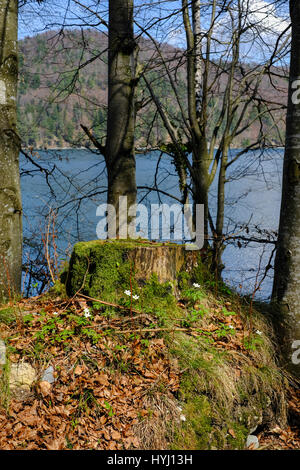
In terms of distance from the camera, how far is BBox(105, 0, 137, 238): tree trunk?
5.59 m

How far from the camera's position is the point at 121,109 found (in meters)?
5.66

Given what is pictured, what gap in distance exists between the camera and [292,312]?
4441mm

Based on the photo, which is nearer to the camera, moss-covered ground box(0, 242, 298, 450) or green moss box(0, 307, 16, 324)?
moss-covered ground box(0, 242, 298, 450)

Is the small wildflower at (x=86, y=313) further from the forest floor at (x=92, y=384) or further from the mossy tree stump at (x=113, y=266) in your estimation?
the mossy tree stump at (x=113, y=266)

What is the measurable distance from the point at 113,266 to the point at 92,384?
1268mm

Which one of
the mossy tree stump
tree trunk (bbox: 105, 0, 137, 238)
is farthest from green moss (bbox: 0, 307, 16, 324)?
tree trunk (bbox: 105, 0, 137, 238)

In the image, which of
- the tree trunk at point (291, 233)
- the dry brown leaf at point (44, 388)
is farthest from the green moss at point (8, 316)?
the tree trunk at point (291, 233)

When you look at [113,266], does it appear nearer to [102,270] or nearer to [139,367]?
[102,270]

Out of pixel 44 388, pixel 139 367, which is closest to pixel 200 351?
pixel 139 367

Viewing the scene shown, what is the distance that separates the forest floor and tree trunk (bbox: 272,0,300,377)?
2.67 ft

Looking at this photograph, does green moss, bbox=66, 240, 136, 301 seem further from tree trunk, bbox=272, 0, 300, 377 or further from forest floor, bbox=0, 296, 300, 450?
tree trunk, bbox=272, 0, 300, 377
